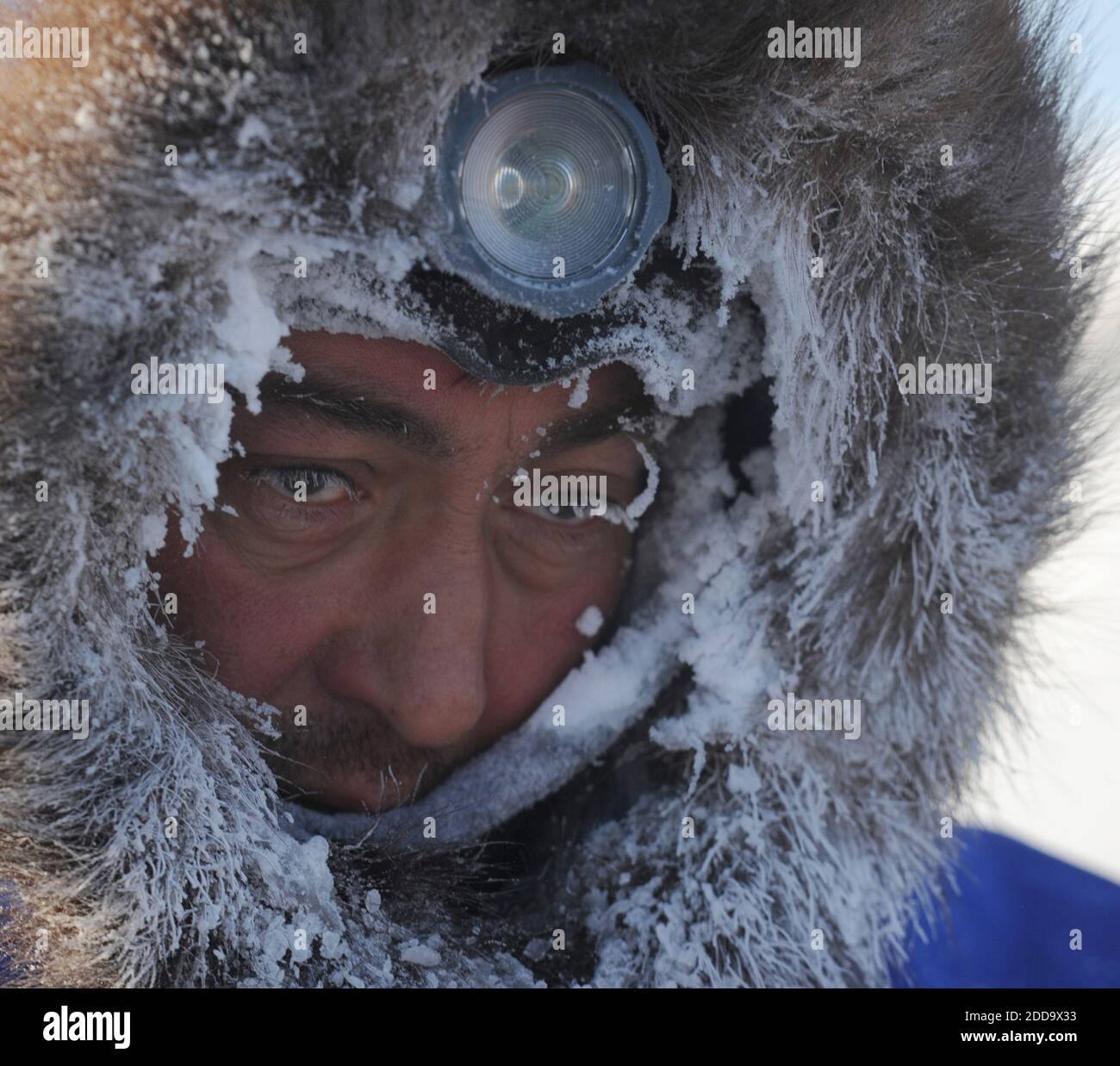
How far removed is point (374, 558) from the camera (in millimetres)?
1049

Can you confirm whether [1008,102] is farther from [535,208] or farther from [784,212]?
[535,208]

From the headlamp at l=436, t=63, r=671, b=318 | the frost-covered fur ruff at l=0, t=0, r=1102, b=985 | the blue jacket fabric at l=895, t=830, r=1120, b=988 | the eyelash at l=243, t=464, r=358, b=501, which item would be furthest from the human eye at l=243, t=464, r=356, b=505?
the blue jacket fabric at l=895, t=830, r=1120, b=988

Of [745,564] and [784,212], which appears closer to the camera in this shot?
[784,212]

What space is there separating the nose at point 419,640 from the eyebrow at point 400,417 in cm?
11

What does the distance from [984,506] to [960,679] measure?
0.20 m

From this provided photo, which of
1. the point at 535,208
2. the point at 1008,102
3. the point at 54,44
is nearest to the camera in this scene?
the point at 54,44

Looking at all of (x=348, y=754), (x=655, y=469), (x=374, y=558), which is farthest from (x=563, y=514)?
(x=348, y=754)

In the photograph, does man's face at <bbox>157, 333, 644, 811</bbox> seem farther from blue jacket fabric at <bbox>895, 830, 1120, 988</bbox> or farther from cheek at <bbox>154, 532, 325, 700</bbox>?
blue jacket fabric at <bbox>895, 830, 1120, 988</bbox>

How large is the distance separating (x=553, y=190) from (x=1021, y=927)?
5.63 feet

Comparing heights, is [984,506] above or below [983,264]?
below

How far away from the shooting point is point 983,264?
0.98m

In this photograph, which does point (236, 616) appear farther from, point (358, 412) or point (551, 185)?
point (551, 185)

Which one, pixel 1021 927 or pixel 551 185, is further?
pixel 1021 927
